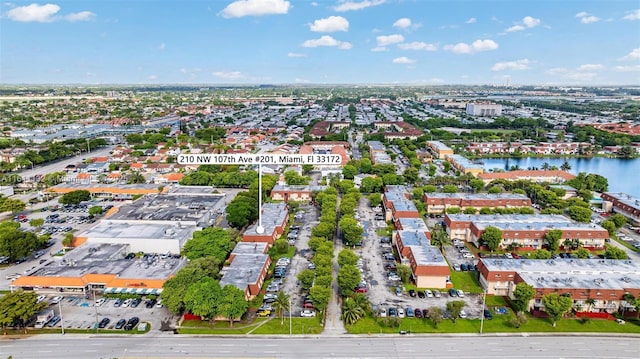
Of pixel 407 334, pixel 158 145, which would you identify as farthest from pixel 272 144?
pixel 407 334

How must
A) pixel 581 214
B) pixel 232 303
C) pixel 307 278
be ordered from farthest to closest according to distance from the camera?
pixel 581 214
pixel 307 278
pixel 232 303

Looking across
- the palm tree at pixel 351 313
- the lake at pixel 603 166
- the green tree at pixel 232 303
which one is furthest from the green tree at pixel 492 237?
the lake at pixel 603 166

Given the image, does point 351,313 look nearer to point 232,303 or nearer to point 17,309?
point 232,303

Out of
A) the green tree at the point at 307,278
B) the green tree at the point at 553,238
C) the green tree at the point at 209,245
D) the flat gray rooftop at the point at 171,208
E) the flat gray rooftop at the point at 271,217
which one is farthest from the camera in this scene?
the flat gray rooftop at the point at 171,208

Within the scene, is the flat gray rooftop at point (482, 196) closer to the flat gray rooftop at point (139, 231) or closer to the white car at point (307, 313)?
the white car at point (307, 313)

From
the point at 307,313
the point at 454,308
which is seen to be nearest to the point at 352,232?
the point at 307,313

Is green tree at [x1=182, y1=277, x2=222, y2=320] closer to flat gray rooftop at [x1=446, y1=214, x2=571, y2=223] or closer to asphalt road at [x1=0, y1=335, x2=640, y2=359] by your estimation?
asphalt road at [x1=0, y1=335, x2=640, y2=359]

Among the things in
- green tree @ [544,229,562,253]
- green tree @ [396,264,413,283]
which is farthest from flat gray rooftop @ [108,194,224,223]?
green tree @ [544,229,562,253]
